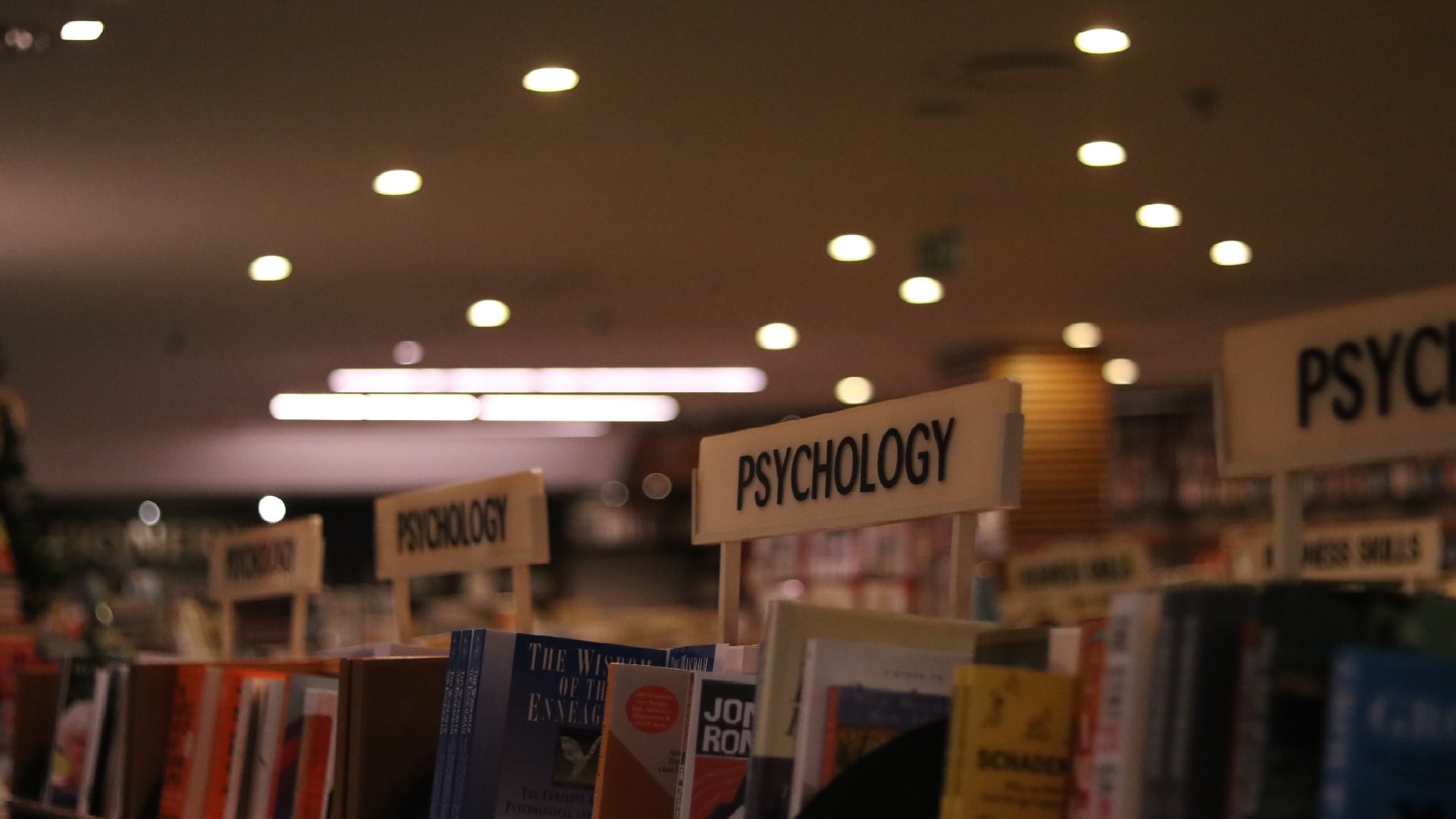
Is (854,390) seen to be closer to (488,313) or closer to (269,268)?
(488,313)

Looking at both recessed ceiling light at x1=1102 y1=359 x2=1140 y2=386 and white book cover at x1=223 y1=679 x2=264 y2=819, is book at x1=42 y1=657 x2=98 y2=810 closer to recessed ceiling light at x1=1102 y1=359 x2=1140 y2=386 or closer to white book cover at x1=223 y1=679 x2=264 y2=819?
white book cover at x1=223 y1=679 x2=264 y2=819

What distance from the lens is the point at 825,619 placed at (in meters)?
1.25

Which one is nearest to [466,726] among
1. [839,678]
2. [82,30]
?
[839,678]

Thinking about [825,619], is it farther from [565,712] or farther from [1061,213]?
[1061,213]

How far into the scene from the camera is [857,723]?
1.22 meters

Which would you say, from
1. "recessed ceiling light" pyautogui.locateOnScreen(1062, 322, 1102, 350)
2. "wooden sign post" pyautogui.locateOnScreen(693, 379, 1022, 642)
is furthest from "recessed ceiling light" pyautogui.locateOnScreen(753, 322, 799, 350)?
"wooden sign post" pyautogui.locateOnScreen(693, 379, 1022, 642)

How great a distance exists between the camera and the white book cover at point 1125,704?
99 cm

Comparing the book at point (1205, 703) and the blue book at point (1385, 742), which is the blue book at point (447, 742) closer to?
the book at point (1205, 703)

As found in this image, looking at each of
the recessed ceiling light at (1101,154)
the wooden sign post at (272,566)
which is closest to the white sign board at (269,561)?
the wooden sign post at (272,566)

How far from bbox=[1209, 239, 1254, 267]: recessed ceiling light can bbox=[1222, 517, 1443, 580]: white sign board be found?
2.74 m

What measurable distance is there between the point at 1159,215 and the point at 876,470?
561cm

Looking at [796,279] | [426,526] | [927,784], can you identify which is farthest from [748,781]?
[796,279]

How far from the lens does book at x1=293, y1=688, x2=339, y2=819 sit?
84.0 inches

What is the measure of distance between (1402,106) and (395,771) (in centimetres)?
473
